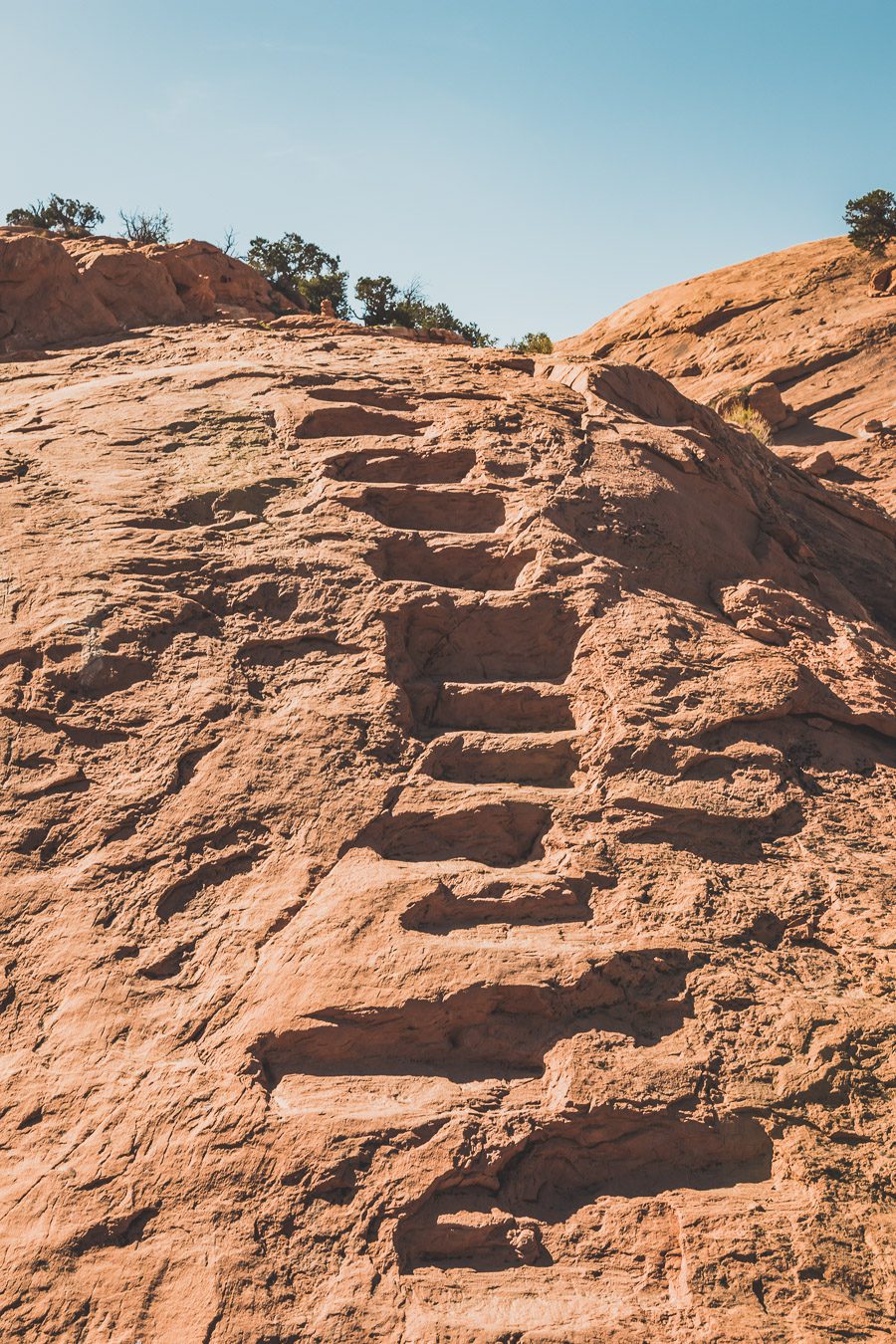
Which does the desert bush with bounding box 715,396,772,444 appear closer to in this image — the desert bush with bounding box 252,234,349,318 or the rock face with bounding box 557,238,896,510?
the rock face with bounding box 557,238,896,510

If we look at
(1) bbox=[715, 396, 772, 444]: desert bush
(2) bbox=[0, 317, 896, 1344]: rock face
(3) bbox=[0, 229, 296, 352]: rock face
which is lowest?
(2) bbox=[0, 317, 896, 1344]: rock face

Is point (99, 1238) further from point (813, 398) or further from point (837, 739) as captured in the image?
point (813, 398)

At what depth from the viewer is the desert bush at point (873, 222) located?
1664cm

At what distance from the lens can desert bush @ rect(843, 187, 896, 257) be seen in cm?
1664

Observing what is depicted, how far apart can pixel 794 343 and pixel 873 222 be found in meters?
A: 3.82

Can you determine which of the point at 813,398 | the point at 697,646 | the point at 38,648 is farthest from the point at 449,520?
the point at 813,398

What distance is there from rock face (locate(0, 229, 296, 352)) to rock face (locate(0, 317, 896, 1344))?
2973 millimetres

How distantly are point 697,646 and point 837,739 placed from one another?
0.75m

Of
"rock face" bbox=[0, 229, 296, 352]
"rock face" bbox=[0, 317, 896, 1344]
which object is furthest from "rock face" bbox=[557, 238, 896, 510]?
"rock face" bbox=[0, 317, 896, 1344]

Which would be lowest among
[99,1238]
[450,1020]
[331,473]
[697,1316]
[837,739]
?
[697,1316]

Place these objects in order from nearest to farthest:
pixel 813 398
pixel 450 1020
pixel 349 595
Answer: pixel 450 1020 → pixel 349 595 → pixel 813 398

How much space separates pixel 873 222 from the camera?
16766 millimetres

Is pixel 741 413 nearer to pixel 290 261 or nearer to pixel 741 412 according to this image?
pixel 741 412

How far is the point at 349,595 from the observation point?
463 centimetres
